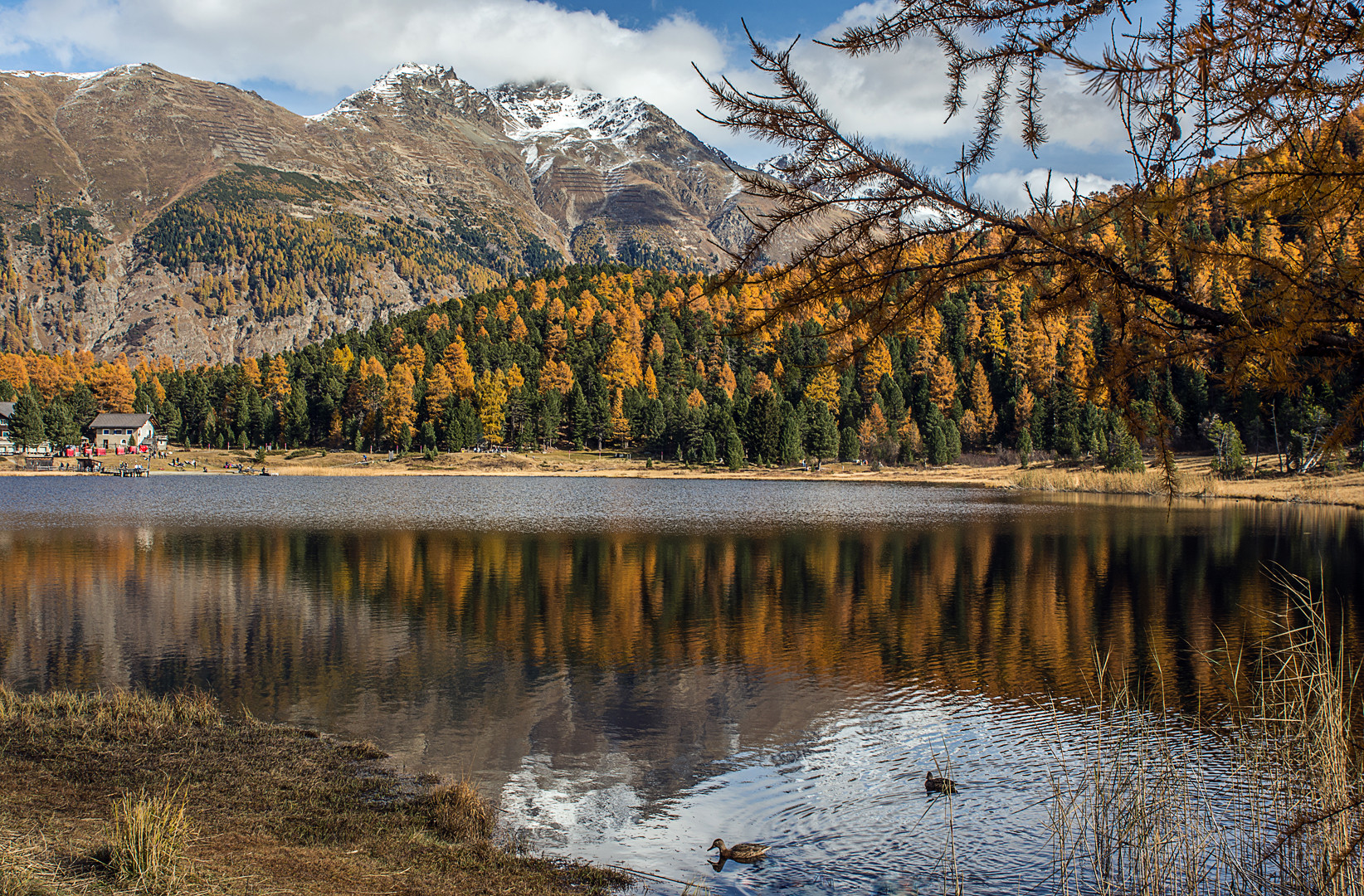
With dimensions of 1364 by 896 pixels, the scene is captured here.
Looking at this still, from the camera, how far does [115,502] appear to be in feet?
214

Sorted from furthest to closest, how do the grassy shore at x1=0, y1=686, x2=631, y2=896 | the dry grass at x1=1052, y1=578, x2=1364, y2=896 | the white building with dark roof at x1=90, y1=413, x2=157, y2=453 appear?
the white building with dark roof at x1=90, y1=413, x2=157, y2=453, the dry grass at x1=1052, y1=578, x2=1364, y2=896, the grassy shore at x1=0, y1=686, x2=631, y2=896

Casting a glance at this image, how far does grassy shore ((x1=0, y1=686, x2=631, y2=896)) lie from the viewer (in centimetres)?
754

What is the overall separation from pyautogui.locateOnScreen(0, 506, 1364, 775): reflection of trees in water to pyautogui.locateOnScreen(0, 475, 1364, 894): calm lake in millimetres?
128

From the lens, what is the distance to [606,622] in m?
25.0

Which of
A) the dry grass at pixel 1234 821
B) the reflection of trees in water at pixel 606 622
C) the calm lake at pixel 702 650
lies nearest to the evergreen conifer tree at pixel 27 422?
the calm lake at pixel 702 650

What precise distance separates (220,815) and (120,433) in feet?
531

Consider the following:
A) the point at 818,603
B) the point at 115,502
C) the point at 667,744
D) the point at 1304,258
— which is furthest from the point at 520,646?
the point at 115,502

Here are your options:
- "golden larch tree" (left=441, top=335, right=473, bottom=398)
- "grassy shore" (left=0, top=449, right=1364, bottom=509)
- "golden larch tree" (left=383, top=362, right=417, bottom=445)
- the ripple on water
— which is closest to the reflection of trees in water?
the ripple on water

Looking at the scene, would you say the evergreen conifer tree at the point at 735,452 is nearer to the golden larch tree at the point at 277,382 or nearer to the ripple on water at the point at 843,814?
the golden larch tree at the point at 277,382

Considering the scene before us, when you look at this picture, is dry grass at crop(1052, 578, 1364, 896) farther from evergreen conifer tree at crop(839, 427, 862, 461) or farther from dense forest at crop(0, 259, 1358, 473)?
evergreen conifer tree at crop(839, 427, 862, 461)

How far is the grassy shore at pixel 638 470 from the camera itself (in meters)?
86.8

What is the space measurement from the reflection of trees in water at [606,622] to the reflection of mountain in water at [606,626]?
0.10 m

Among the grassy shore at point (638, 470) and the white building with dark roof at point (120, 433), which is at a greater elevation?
the white building with dark roof at point (120, 433)

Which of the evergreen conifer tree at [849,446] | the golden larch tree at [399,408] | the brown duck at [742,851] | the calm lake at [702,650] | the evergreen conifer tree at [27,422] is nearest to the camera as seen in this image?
the brown duck at [742,851]
